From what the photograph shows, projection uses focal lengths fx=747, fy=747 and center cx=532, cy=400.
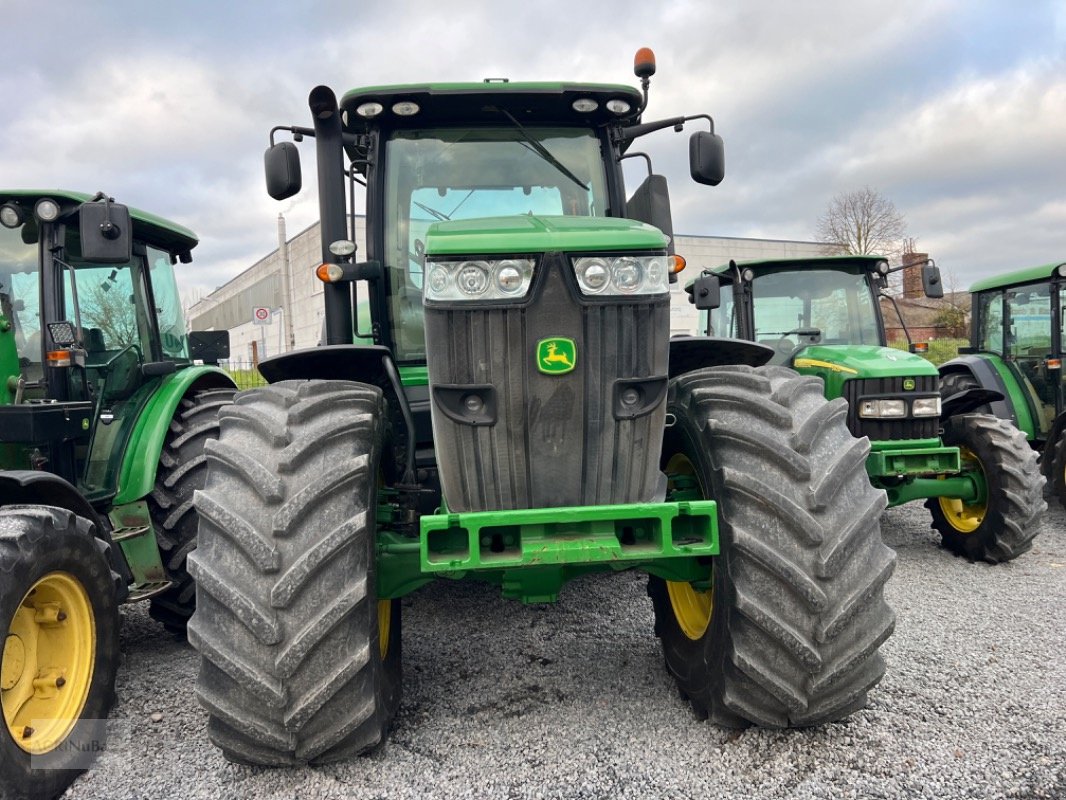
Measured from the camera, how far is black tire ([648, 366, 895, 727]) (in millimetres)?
2178

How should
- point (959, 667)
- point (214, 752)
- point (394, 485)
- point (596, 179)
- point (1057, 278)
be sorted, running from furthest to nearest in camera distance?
point (1057, 278) → point (596, 179) → point (959, 667) → point (394, 485) → point (214, 752)

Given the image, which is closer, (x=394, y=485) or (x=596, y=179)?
(x=394, y=485)

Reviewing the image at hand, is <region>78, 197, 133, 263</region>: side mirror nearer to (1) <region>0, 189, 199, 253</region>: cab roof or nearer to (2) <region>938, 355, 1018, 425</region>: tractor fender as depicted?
(1) <region>0, 189, 199, 253</region>: cab roof

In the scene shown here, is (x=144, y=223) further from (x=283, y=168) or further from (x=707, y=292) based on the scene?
(x=707, y=292)

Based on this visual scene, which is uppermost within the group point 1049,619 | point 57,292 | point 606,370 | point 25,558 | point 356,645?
point 57,292

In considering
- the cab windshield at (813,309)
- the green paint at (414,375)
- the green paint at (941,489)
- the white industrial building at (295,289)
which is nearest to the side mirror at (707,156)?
the green paint at (414,375)

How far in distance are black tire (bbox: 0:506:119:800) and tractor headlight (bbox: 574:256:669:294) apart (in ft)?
6.17

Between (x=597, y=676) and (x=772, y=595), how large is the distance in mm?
1042

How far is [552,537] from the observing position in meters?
2.23

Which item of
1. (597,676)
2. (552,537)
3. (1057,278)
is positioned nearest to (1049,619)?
(597,676)

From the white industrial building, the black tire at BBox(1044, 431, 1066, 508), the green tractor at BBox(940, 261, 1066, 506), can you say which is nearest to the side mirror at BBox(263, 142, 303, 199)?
the green tractor at BBox(940, 261, 1066, 506)

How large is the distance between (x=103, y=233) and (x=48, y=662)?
5.44 feet

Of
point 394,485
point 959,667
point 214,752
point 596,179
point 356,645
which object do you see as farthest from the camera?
point 596,179

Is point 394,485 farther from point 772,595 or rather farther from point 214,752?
point 772,595
